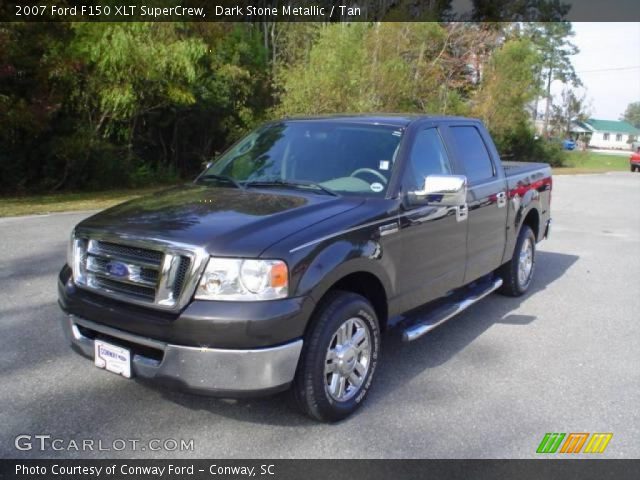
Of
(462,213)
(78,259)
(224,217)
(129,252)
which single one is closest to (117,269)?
(129,252)

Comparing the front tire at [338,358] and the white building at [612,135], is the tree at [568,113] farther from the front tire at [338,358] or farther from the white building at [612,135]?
the white building at [612,135]

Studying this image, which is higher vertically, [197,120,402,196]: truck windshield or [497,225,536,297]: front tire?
[197,120,402,196]: truck windshield

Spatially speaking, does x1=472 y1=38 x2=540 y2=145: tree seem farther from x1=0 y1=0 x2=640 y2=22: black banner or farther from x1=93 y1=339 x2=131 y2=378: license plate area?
x1=93 y1=339 x2=131 y2=378: license plate area

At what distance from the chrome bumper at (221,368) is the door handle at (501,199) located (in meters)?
3.10

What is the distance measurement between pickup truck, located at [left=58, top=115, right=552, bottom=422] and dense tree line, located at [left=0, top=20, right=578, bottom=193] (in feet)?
39.5

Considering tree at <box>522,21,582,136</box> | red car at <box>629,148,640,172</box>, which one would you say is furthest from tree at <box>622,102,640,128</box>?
red car at <box>629,148,640,172</box>

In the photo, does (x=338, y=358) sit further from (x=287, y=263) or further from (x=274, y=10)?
(x=274, y=10)

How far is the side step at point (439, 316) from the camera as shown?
4062 mm

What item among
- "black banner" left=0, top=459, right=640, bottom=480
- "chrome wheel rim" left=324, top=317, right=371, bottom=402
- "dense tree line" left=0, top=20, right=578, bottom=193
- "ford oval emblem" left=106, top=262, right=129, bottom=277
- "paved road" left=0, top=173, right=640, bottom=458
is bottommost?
"black banner" left=0, top=459, right=640, bottom=480

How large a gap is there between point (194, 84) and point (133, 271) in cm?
1835

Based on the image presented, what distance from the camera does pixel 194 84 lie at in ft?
66.8

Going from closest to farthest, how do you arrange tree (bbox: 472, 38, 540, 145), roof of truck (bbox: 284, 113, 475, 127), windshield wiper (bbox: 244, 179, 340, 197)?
windshield wiper (bbox: 244, 179, 340, 197) → roof of truck (bbox: 284, 113, 475, 127) → tree (bbox: 472, 38, 540, 145)

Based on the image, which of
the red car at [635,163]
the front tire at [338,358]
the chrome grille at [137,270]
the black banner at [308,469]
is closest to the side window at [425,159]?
the front tire at [338,358]

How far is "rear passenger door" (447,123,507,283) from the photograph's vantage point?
16.4ft
